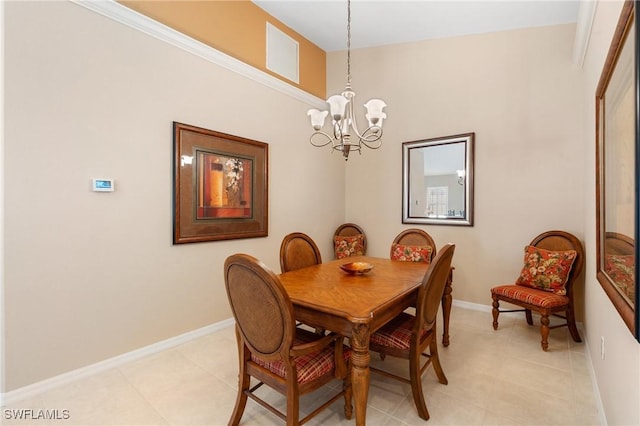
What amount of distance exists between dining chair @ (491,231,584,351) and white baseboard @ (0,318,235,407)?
2977mm

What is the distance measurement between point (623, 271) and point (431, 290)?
2.75ft

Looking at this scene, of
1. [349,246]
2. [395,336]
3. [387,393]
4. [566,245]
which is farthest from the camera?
[349,246]

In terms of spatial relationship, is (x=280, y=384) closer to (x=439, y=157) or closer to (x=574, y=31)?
(x=439, y=157)

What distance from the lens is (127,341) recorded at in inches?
102

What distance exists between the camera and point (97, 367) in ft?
7.94

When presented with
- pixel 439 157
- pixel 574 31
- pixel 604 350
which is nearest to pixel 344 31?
pixel 439 157

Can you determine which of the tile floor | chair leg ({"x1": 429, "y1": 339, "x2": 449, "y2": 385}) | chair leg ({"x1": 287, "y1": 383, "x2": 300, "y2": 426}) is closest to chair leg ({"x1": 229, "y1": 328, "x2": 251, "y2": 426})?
the tile floor

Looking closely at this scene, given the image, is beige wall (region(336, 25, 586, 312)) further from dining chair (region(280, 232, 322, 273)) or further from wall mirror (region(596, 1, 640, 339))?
dining chair (region(280, 232, 322, 273))

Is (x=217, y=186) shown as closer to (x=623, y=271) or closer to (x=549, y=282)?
(x=623, y=271)

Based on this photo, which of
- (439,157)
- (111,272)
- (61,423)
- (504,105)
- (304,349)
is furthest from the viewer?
(439,157)

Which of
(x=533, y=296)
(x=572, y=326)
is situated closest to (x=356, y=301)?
(x=533, y=296)

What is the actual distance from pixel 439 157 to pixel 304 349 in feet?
10.6

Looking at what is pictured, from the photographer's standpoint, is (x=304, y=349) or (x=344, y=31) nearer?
(x=304, y=349)

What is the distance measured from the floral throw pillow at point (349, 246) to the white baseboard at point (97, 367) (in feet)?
6.34
